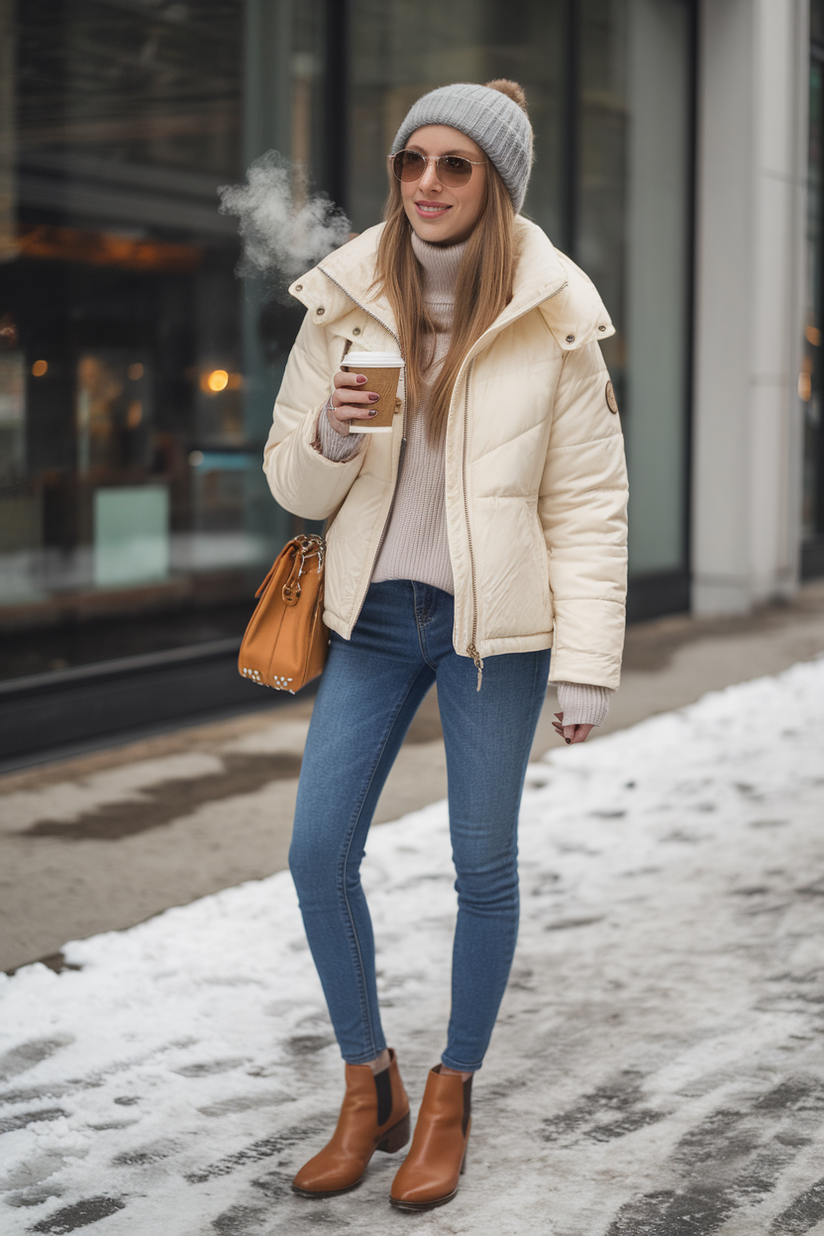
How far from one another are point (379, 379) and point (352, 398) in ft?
0.18

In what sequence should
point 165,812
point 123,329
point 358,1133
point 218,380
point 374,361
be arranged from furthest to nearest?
point 218,380 → point 123,329 → point 165,812 → point 358,1133 → point 374,361

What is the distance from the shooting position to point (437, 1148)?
265cm

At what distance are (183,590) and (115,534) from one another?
0.59 metres

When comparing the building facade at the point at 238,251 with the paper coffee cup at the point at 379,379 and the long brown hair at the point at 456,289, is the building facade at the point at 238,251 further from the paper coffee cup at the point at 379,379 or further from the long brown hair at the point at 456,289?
the paper coffee cup at the point at 379,379

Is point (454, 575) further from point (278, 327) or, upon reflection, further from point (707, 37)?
point (707, 37)

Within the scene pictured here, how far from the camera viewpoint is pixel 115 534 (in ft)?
24.0

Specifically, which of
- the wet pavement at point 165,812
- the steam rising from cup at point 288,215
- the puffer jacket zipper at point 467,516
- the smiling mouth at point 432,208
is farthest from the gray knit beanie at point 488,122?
the steam rising from cup at point 288,215

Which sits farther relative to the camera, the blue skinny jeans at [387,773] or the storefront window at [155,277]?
the storefront window at [155,277]

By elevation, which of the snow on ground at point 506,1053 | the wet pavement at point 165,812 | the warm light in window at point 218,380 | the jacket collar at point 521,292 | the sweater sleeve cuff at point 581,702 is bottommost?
the snow on ground at point 506,1053

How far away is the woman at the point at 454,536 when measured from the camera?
8.30ft

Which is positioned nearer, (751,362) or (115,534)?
(115,534)

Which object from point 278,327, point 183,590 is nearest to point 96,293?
point 278,327

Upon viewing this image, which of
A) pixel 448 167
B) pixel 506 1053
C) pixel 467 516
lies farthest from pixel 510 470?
pixel 506 1053

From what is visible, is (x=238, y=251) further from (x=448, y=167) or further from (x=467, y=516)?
(x=467, y=516)
